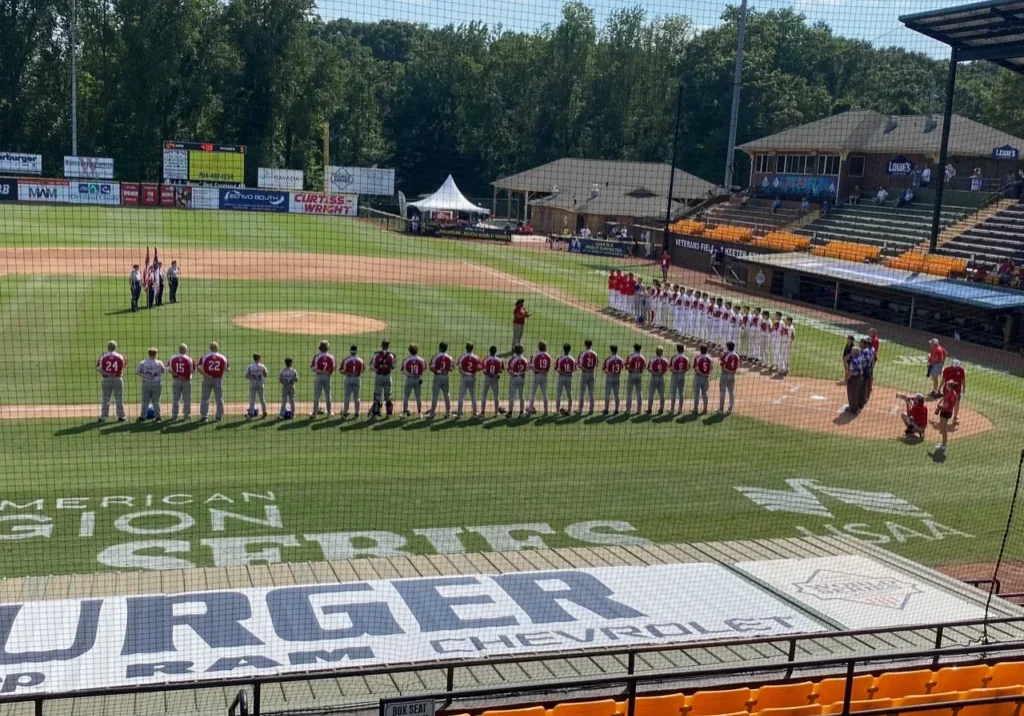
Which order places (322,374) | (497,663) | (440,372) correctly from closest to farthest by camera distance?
(497,663)
(322,374)
(440,372)

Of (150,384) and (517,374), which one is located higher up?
(517,374)

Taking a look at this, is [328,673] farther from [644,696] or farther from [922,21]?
[922,21]

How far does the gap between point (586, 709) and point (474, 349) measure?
13776 mm

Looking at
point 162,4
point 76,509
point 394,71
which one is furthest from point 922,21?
point 76,509

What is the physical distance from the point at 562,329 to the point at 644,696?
17.5 metres

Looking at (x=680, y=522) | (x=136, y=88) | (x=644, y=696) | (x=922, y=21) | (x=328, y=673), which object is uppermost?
(x=922, y=21)

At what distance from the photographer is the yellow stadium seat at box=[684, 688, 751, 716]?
5617 mm

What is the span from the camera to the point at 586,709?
5441 mm

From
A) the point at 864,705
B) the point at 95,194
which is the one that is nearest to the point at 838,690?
the point at 864,705

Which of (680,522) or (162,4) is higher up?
(162,4)

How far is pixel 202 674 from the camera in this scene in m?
6.31

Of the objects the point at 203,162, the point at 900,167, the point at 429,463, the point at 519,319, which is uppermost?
the point at 900,167

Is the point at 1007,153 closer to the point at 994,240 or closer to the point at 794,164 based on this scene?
the point at 994,240

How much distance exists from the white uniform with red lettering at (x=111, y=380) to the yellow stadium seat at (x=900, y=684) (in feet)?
35.6
